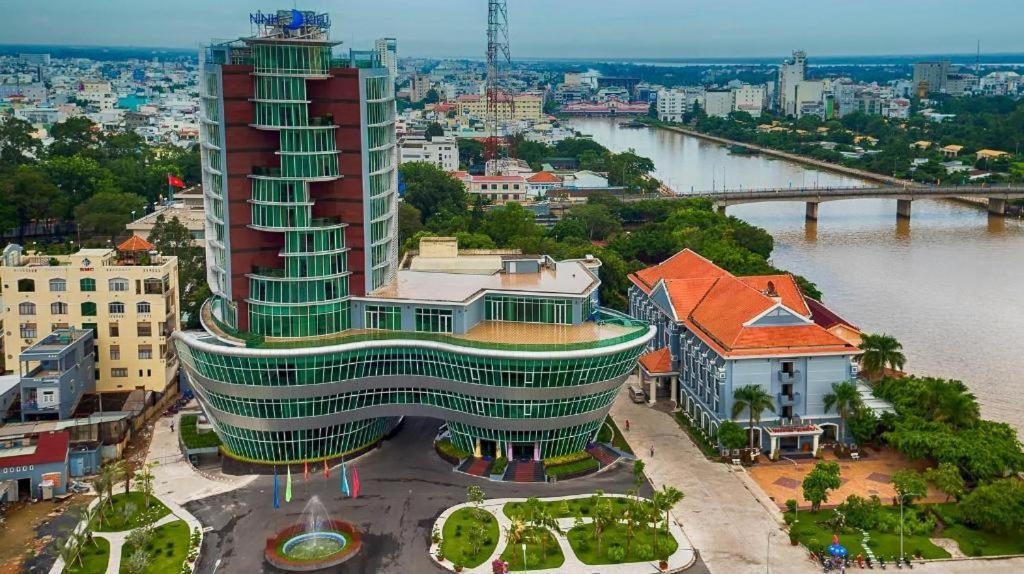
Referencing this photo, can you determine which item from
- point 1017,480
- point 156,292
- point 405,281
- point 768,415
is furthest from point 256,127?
point 1017,480

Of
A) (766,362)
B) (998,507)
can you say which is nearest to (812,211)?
(766,362)

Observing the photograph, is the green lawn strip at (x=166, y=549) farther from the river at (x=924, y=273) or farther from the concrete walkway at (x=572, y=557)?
the river at (x=924, y=273)

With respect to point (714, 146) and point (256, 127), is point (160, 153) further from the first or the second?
point (714, 146)

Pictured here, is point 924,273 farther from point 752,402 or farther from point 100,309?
point 100,309

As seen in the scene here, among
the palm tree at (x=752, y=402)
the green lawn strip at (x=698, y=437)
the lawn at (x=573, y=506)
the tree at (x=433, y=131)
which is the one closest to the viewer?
the lawn at (x=573, y=506)

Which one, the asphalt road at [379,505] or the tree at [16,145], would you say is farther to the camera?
the tree at [16,145]

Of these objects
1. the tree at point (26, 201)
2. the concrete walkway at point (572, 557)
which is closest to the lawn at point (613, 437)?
the concrete walkway at point (572, 557)

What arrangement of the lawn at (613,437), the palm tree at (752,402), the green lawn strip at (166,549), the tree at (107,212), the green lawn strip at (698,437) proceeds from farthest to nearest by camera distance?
the tree at (107,212), the lawn at (613,437), the green lawn strip at (698,437), the palm tree at (752,402), the green lawn strip at (166,549)
